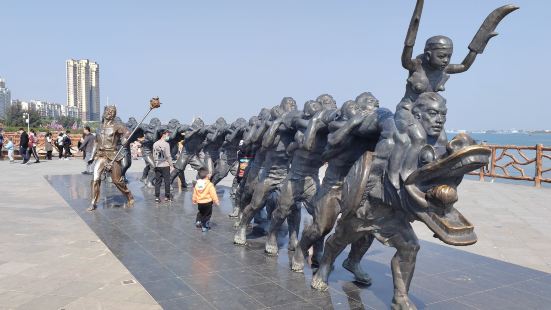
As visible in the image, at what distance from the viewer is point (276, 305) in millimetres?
4848

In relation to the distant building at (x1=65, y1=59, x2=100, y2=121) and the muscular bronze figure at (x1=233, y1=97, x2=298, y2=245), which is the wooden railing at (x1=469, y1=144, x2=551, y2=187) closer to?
the muscular bronze figure at (x1=233, y1=97, x2=298, y2=245)

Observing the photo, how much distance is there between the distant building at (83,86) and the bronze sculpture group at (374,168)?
9410 cm

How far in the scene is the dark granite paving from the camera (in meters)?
5.02

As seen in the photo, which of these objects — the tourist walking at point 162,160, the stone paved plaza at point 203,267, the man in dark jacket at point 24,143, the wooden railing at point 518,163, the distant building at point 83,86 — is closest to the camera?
the stone paved plaza at point 203,267

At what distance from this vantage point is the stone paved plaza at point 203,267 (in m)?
5.01

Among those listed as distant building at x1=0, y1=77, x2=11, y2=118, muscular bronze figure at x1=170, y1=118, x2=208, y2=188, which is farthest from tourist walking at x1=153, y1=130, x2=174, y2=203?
distant building at x1=0, y1=77, x2=11, y2=118

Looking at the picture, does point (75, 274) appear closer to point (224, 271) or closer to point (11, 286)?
point (11, 286)

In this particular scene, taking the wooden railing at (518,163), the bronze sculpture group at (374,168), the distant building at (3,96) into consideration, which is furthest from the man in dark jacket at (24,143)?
the distant building at (3,96)

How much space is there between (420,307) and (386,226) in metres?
1.15

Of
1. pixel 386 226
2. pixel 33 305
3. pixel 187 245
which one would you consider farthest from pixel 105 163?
pixel 386 226

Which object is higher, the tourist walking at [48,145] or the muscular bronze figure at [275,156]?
the muscular bronze figure at [275,156]

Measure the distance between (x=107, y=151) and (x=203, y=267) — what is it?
5319mm

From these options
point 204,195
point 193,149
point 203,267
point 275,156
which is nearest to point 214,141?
point 193,149

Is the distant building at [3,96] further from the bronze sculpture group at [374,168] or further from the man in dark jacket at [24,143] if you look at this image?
the bronze sculpture group at [374,168]
